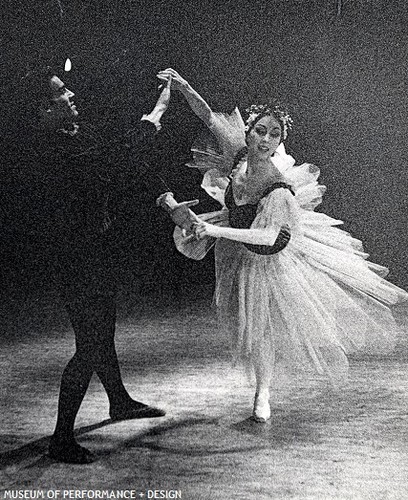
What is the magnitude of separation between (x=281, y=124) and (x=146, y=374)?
869 millimetres

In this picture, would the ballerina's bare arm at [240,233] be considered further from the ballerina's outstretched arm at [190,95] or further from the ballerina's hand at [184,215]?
the ballerina's outstretched arm at [190,95]

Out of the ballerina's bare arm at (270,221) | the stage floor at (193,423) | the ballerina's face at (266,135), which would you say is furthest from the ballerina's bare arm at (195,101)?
the stage floor at (193,423)

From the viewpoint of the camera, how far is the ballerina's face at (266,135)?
2.01 meters

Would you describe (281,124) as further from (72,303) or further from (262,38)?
(72,303)

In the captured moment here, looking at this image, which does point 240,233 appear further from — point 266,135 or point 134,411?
point 134,411

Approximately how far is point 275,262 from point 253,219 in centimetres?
14

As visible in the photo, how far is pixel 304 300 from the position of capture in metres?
2.03

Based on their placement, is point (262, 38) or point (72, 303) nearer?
point (72, 303)

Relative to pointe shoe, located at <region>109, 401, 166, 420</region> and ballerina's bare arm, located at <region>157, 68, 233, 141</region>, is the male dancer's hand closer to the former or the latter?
ballerina's bare arm, located at <region>157, 68, 233, 141</region>

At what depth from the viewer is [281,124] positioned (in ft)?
6.61

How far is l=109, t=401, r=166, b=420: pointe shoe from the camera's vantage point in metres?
2.01

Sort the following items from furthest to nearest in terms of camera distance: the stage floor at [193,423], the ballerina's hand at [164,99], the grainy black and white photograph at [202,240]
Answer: the ballerina's hand at [164,99] → the grainy black and white photograph at [202,240] → the stage floor at [193,423]

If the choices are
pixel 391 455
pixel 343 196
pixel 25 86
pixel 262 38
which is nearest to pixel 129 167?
pixel 25 86

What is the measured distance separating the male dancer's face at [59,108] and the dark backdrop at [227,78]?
0.12 feet
